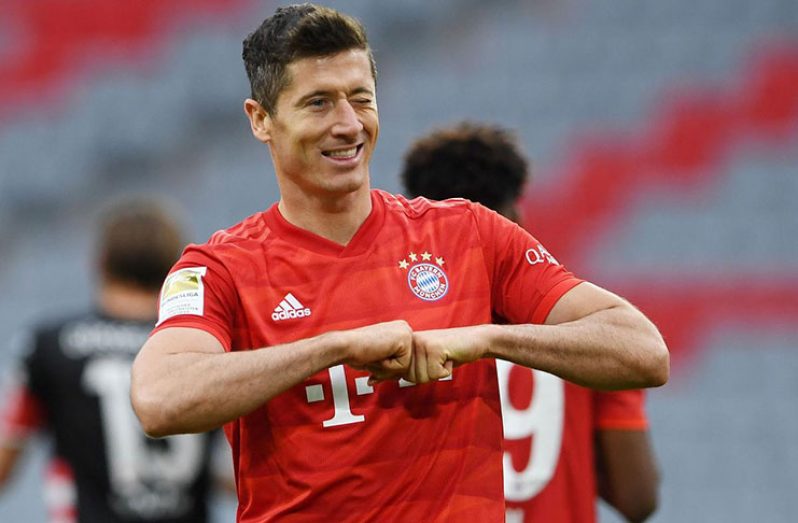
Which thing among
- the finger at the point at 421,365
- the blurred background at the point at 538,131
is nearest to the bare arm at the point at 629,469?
the finger at the point at 421,365

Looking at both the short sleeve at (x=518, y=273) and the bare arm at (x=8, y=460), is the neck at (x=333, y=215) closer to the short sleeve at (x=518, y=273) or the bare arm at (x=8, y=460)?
the short sleeve at (x=518, y=273)

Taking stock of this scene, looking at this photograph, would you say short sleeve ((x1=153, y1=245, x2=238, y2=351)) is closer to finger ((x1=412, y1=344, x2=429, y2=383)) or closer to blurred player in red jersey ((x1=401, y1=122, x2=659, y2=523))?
finger ((x1=412, y1=344, x2=429, y2=383))

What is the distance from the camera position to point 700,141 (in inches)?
372

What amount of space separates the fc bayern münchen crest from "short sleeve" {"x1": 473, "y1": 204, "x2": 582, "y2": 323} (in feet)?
0.36

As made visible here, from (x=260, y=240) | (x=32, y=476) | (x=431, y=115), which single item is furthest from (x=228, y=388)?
(x=431, y=115)

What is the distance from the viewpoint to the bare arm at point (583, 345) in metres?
2.44

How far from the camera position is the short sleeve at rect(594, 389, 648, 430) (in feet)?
11.1

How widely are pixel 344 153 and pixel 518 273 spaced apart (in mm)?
440

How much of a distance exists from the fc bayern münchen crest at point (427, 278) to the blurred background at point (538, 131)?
6.34 meters

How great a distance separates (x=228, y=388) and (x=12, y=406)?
1.94m

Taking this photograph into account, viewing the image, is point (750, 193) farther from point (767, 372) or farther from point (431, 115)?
point (431, 115)

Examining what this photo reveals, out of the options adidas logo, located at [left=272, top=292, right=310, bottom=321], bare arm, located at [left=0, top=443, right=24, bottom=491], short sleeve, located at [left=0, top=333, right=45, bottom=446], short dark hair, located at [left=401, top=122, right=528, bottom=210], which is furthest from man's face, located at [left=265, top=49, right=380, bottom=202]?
bare arm, located at [left=0, top=443, right=24, bottom=491]

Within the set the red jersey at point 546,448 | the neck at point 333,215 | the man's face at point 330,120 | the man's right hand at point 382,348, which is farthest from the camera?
the red jersey at point 546,448

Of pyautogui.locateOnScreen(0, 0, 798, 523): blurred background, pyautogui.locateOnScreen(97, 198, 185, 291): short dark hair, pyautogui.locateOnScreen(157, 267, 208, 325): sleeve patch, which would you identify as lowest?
pyautogui.locateOnScreen(157, 267, 208, 325): sleeve patch
